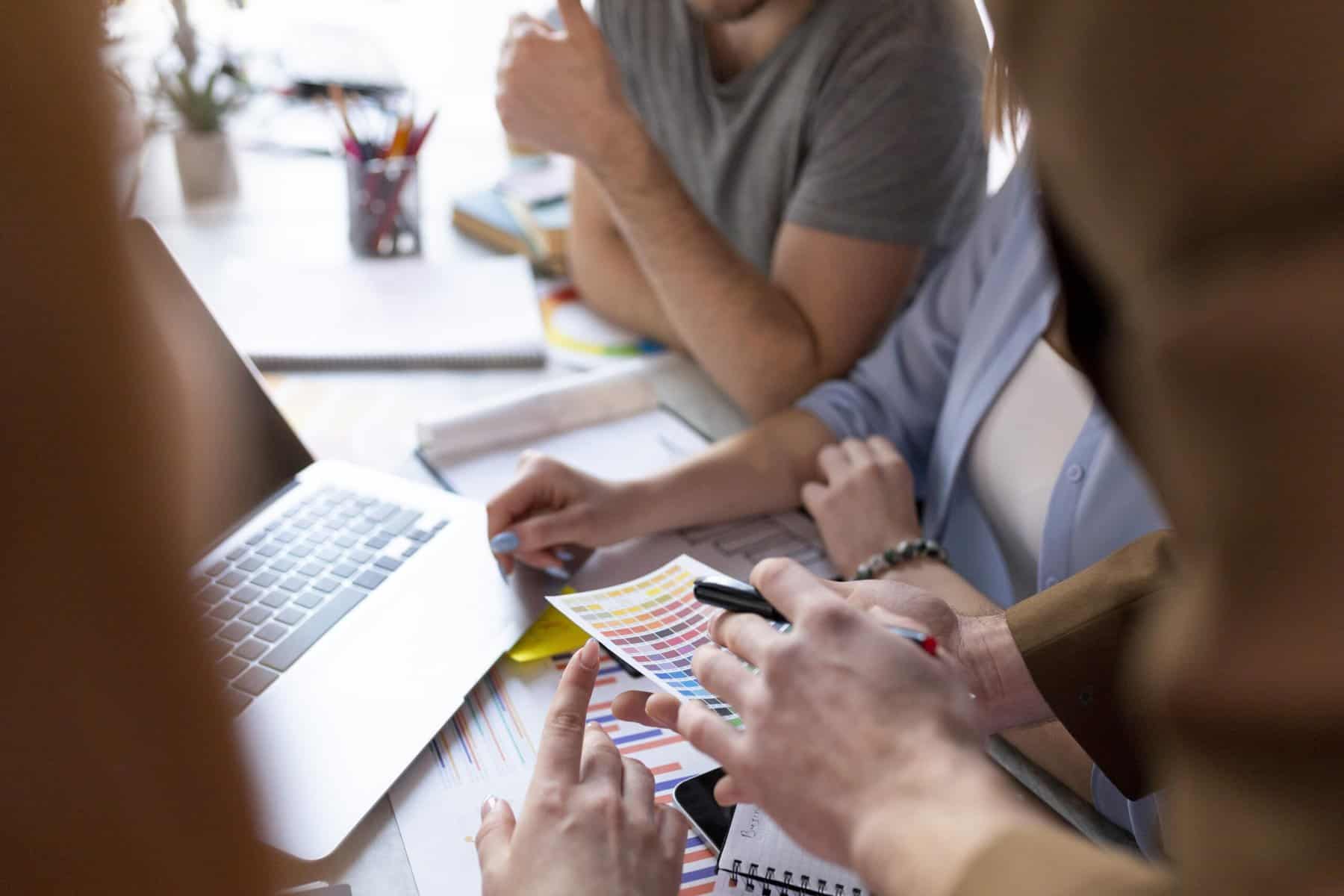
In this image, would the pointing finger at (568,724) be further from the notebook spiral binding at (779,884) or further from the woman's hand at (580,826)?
the notebook spiral binding at (779,884)

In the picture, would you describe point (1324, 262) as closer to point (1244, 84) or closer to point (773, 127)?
point (1244, 84)

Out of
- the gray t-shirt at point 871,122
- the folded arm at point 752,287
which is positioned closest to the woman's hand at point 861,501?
the folded arm at point 752,287

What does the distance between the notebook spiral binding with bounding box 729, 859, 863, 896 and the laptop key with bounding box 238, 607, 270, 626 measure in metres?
0.41

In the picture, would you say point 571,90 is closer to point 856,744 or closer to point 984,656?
point 984,656

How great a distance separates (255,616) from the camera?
834 millimetres

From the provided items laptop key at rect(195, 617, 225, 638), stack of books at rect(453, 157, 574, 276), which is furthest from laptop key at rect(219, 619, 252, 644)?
stack of books at rect(453, 157, 574, 276)

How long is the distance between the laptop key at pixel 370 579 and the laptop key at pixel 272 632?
79 millimetres

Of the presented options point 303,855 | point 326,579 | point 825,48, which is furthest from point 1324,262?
point 825,48

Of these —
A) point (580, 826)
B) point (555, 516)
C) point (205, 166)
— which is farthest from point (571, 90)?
point (580, 826)

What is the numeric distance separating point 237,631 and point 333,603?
0.25 ft

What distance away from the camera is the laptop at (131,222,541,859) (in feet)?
2.39

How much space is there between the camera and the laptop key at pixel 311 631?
0.80m

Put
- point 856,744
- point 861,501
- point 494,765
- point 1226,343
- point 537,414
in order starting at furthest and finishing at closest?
point 537,414, point 861,501, point 494,765, point 856,744, point 1226,343

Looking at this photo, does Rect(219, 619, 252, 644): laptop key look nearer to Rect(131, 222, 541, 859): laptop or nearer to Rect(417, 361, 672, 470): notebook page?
Rect(131, 222, 541, 859): laptop
